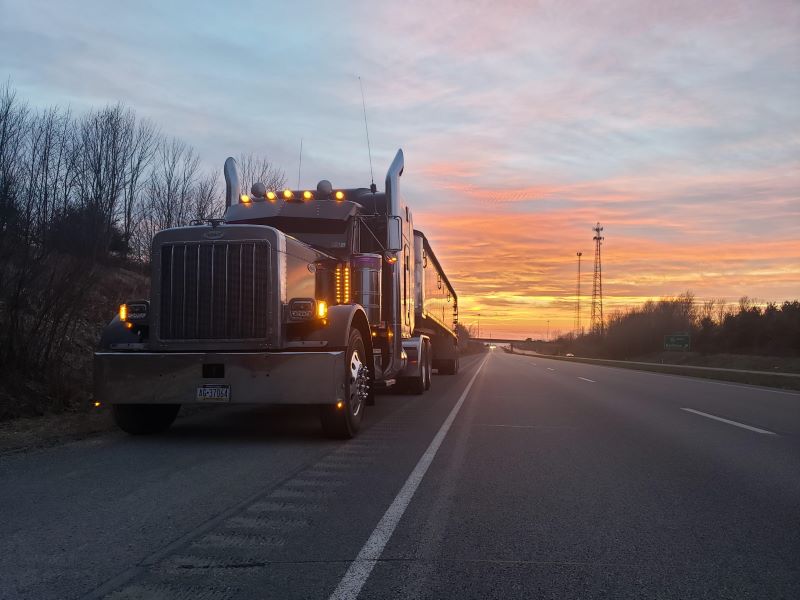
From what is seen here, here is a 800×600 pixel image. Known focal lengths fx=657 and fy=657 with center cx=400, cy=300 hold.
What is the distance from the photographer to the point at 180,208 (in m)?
26.9

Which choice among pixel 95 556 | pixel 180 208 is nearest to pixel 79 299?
pixel 95 556

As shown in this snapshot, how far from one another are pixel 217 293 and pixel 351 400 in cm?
220

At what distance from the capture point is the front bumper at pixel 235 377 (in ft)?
25.9

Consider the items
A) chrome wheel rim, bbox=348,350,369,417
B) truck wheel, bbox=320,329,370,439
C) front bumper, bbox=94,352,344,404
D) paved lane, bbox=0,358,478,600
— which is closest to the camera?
paved lane, bbox=0,358,478,600

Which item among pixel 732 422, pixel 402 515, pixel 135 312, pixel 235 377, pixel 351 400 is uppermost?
pixel 135 312

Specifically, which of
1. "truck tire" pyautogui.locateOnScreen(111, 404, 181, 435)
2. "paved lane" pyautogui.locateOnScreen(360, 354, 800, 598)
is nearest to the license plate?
"truck tire" pyautogui.locateOnScreen(111, 404, 181, 435)

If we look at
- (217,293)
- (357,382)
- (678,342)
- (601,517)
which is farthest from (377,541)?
(678,342)

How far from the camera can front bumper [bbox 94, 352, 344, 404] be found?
7891 millimetres

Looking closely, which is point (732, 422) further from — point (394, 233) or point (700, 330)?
point (700, 330)

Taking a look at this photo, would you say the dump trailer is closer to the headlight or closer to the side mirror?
the headlight

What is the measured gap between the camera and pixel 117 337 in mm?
8375

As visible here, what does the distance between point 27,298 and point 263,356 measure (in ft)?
19.5

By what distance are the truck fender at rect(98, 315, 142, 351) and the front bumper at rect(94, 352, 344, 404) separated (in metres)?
0.32

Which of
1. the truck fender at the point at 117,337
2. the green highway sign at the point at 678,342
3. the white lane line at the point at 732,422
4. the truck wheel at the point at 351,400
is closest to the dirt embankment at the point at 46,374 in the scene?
the truck fender at the point at 117,337
